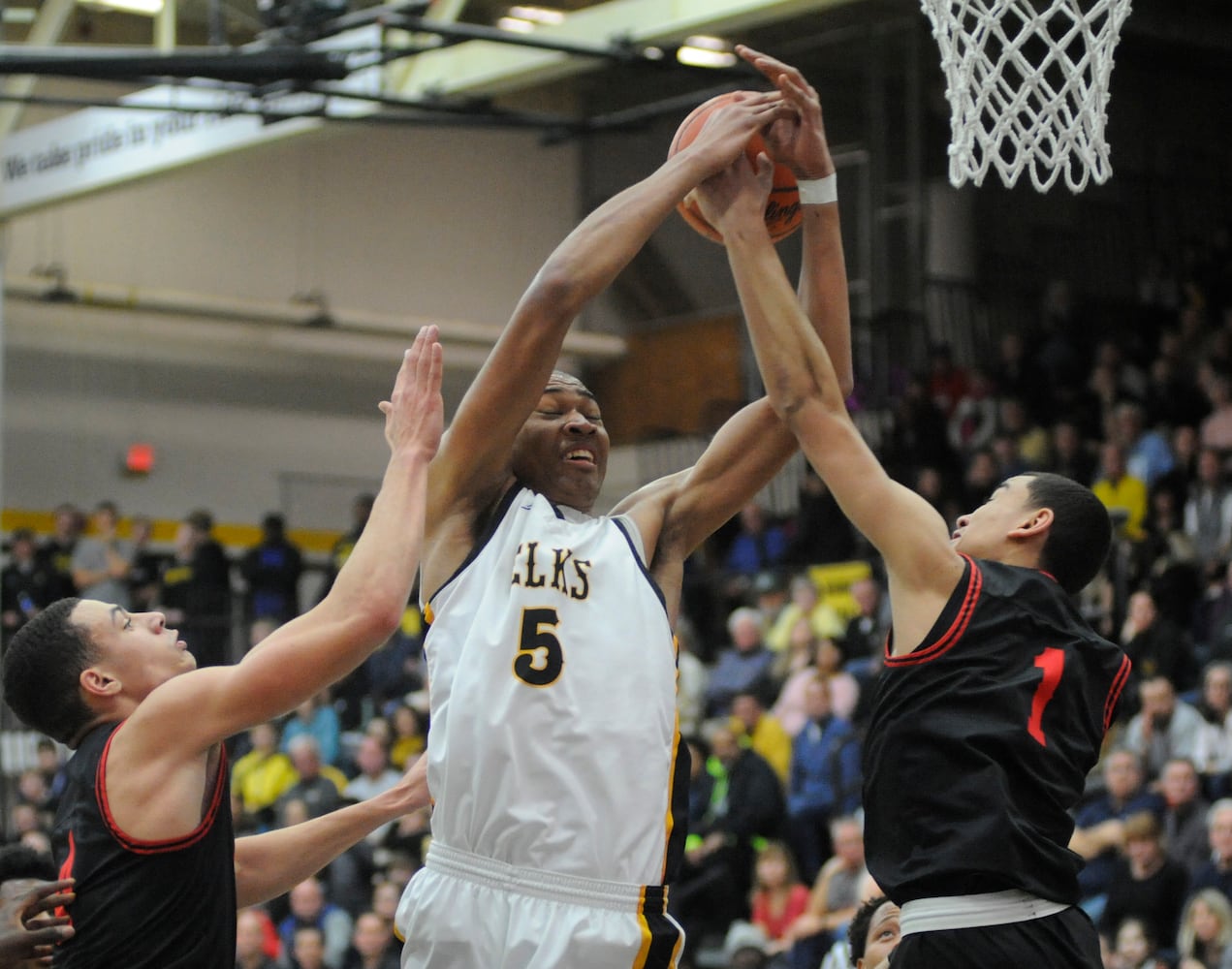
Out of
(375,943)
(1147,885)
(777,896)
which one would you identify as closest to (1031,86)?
(1147,885)

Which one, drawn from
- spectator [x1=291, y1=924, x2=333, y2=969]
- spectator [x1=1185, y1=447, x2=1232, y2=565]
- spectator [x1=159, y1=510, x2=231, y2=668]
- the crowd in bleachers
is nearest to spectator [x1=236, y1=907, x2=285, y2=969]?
the crowd in bleachers

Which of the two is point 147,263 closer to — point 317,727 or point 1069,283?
point 317,727

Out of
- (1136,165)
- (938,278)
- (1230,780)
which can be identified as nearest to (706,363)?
(938,278)

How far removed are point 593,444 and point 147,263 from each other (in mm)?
15774

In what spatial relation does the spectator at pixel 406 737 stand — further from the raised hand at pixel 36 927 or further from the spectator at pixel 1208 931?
the raised hand at pixel 36 927

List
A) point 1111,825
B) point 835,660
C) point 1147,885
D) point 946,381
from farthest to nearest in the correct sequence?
point 946,381 → point 835,660 → point 1111,825 → point 1147,885

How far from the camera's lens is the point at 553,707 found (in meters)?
4.00

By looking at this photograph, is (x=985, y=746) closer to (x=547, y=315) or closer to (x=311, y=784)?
(x=547, y=315)

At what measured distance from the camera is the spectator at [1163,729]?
32.2 feet

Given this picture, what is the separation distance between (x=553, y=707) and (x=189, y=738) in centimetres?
74

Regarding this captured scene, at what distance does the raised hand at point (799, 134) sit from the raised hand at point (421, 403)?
35.7 inches

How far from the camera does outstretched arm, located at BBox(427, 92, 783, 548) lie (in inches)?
162

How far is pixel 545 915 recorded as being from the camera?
3955 mm

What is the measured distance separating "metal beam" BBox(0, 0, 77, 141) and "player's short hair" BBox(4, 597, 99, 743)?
435 inches
